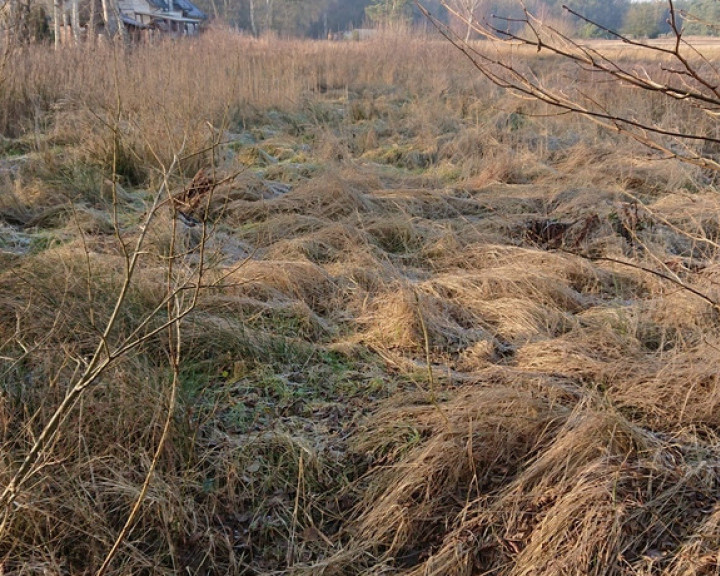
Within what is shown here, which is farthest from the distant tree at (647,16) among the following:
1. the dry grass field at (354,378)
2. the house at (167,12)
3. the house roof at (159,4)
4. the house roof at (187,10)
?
the house roof at (187,10)

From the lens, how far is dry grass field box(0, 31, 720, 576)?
177cm

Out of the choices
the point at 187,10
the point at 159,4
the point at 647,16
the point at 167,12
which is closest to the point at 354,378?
the point at 647,16

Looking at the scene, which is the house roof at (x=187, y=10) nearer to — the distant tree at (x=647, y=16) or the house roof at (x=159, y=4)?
the house roof at (x=159, y=4)

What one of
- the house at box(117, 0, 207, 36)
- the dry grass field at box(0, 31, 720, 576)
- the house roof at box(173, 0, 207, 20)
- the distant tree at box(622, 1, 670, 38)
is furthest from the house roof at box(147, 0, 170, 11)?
the distant tree at box(622, 1, 670, 38)

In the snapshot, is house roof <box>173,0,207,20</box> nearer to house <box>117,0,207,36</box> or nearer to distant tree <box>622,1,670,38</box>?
house <box>117,0,207,36</box>

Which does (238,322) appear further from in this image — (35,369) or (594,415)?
(594,415)

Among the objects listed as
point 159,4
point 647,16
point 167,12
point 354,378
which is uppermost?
point 647,16

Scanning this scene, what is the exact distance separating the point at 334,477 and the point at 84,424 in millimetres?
864

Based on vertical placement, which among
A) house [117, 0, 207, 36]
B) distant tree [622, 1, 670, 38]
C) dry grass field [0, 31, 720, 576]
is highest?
distant tree [622, 1, 670, 38]

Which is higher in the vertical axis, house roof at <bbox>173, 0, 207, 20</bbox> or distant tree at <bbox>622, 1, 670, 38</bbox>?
distant tree at <bbox>622, 1, 670, 38</bbox>

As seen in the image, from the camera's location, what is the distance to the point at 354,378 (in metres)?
2.70

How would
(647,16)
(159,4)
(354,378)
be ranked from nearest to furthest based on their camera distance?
(354,378)
(647,16)
(159,4)

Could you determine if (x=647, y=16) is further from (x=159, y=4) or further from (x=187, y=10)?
(x=187, y=10)

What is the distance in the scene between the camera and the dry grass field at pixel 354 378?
1766 millimetres
